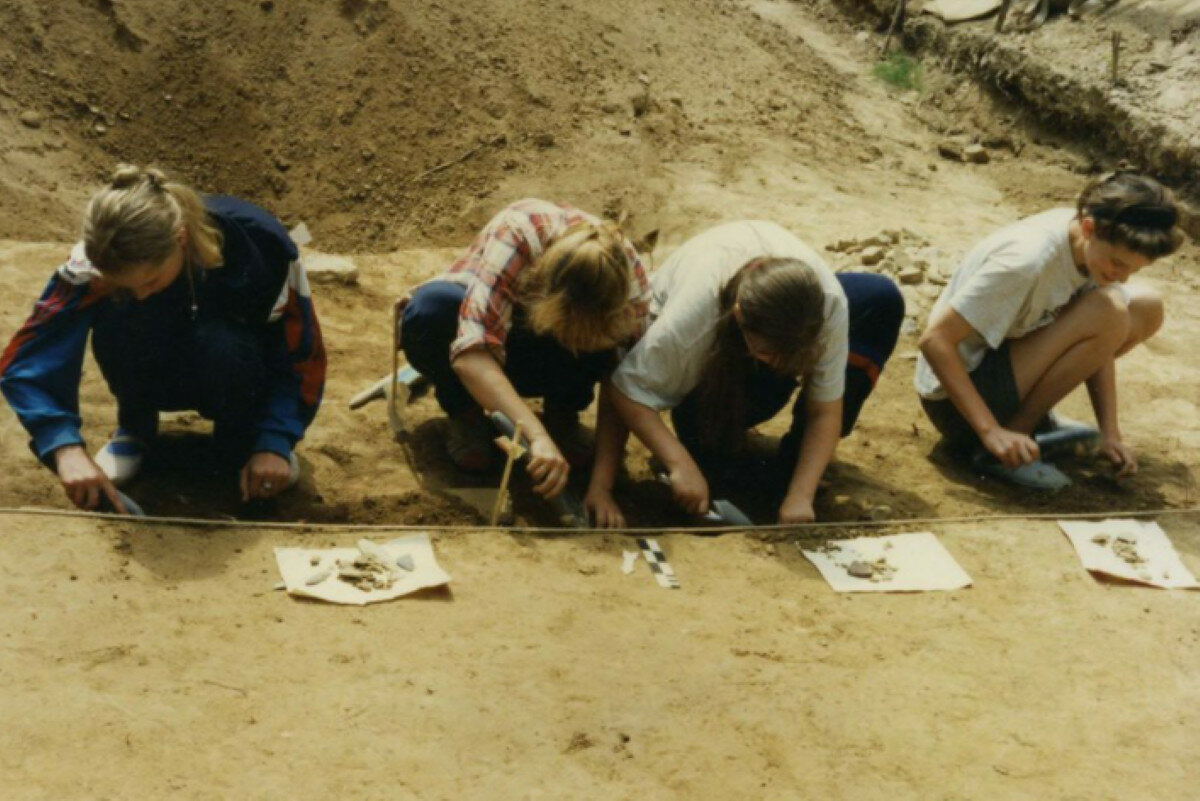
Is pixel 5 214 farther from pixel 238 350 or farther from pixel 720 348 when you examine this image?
pixel 720 348

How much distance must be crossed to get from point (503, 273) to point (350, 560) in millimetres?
759

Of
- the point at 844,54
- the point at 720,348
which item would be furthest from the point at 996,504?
the point at 844,54

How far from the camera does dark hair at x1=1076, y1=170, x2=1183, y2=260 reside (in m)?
3.16

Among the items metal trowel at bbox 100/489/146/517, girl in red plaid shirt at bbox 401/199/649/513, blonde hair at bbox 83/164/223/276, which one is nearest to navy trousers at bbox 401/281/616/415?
girl in red plaid shirt at bbox 401/199/649/513

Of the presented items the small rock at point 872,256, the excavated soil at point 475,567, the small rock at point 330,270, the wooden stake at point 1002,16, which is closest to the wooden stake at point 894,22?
the wooden stake at point 1002,16

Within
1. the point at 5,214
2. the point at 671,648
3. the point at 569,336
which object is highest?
the point at 569,336

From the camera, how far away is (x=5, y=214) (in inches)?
178

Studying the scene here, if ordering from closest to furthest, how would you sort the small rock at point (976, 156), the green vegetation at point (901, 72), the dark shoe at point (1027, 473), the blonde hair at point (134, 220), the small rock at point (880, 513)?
the blonde hair at point (134, 220), the small rock at point (880, 513), the dark shoe at point (1027, 473), the small rock at point (976, 156), the green vegetation at point (901, 72)

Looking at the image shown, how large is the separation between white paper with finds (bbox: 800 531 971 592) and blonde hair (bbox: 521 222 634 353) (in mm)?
798

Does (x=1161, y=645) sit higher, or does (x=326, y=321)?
(x=1161, y=645)

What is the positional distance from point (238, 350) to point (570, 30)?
3757mm

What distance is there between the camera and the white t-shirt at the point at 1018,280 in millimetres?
3314

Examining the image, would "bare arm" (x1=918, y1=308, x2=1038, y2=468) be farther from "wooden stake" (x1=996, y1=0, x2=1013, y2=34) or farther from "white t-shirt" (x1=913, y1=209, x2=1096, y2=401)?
"wooden stake" (x1=996, y1=0, x2=1013, y2=34)

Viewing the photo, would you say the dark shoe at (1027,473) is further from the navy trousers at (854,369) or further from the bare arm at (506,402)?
the bare arm at (506,402)
